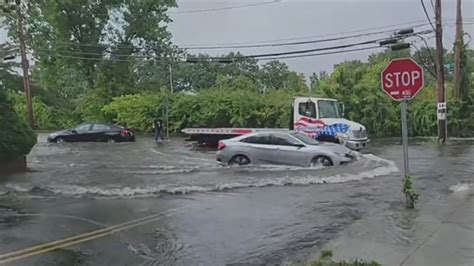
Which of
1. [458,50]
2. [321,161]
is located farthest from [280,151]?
[458,50]

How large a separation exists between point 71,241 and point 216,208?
3.94m

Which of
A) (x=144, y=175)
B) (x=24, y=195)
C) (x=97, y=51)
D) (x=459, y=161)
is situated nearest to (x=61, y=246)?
(x=24, y=195)

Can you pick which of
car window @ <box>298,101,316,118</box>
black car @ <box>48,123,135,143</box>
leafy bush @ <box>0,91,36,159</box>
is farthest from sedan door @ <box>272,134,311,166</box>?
black car @ <box>48,123,135,143</box>

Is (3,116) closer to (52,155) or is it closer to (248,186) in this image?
(52,155)

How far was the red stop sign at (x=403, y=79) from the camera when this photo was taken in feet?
37.0

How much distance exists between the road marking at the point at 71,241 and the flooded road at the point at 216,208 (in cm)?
18

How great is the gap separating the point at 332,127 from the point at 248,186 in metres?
12.3

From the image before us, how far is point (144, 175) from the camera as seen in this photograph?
1934 centimetres

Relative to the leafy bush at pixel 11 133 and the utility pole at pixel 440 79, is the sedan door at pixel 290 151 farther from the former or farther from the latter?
the utility pole at pixel 440 79

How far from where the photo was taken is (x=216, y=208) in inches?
492

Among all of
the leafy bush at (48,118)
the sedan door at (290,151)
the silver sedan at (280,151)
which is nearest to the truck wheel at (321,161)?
the silver sedan at (280,151)

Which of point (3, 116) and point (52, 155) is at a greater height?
point (3, 116)

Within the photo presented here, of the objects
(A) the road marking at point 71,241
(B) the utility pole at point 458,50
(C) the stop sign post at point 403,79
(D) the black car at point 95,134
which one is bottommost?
(A) the road marking at point 71,241

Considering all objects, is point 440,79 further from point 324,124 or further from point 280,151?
point 280,151
